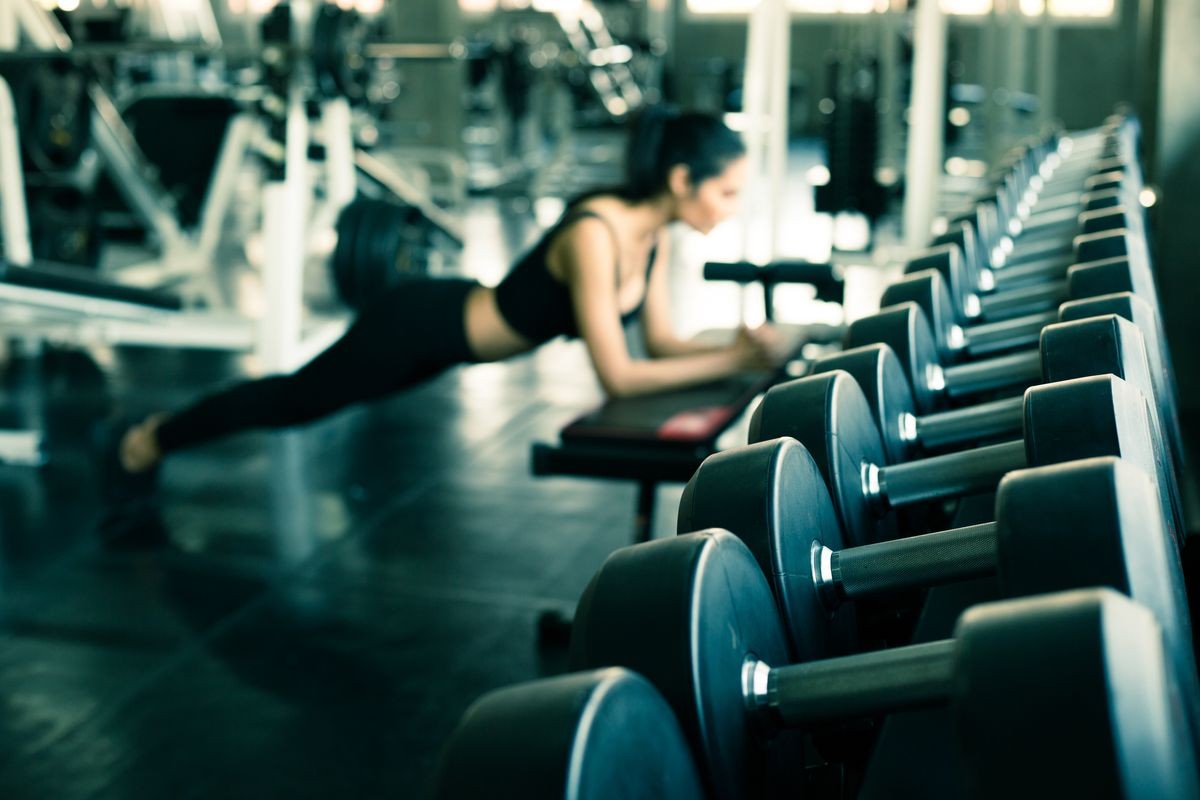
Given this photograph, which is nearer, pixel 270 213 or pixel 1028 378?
pixel 1028 378

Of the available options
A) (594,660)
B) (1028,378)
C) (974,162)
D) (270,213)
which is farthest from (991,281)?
(974,162)

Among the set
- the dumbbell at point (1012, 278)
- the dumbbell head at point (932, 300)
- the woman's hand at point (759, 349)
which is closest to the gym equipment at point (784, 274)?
the woman's hand at point (759, 349)

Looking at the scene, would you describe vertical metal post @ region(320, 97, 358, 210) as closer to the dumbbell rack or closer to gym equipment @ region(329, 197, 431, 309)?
the dumbbell rack

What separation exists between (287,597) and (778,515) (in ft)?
5.77

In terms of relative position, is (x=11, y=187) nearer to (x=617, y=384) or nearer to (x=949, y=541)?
(x=617, y=384)

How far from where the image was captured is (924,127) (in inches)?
176

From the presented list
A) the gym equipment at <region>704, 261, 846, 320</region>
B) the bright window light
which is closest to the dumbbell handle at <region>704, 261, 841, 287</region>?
the gym equipment at <region>704, 261, 846, 320</region>

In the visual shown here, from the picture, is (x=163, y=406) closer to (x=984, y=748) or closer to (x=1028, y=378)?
(x=1028, y=378)

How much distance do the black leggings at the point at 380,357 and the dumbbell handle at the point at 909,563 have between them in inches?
67.1

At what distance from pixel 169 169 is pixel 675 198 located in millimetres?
4260

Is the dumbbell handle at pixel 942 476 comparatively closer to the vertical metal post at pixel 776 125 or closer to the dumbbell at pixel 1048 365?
the dumbbell at pixel 1048 365

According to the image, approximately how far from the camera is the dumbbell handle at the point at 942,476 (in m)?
0.84

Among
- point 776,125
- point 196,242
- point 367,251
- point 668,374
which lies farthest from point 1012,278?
point 196,242

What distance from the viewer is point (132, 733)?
179 centimetres
